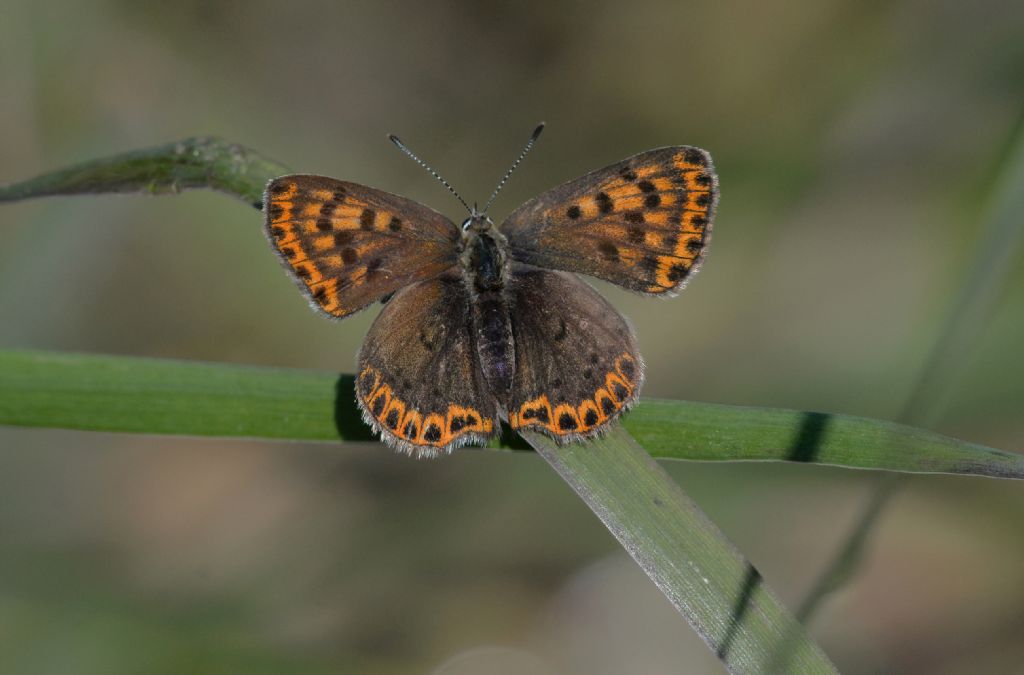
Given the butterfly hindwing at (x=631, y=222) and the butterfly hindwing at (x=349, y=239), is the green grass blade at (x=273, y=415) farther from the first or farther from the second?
the butterfly hindwing at (x=631, y=222)

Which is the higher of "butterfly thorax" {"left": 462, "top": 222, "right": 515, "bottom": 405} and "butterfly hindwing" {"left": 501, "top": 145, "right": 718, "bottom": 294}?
"butterfly hindwing" {"left": 501, "top": 145, "right": 718, "bottom": 294}

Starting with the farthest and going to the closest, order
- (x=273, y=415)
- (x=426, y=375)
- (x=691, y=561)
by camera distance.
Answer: (x=426, y=375) < (x=273, y=415) < (x=691, y=561)

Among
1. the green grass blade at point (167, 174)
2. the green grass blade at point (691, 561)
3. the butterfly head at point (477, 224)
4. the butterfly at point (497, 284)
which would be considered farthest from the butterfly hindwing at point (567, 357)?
the green grass blade at point (167, 174)

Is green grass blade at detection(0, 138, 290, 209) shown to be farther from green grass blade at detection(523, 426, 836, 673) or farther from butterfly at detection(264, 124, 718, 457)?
green grass blade at detection(523, 426, 836, 673)

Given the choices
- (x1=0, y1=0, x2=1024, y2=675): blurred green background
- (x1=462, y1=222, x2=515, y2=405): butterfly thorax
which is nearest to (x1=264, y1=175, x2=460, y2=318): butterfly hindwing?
(x1=462, y1=222, x2=515, y2=405): butterfly thorax

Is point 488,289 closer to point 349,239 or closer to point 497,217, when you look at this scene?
point 349,239

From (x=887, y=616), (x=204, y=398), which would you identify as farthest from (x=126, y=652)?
(x=887, y=616)

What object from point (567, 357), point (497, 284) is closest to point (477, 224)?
point (497, 284)

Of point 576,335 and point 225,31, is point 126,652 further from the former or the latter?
point 225,31
